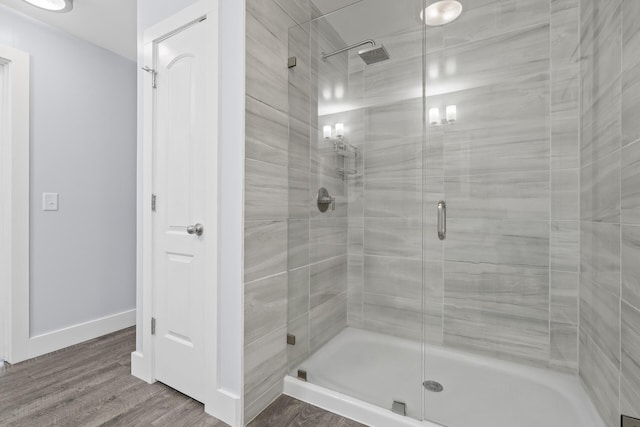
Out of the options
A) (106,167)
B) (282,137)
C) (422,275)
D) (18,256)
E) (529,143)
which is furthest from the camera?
(106,167)

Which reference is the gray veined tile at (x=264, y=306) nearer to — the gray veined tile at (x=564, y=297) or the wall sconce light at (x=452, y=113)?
the wall sconce light at (x=452, y=113)

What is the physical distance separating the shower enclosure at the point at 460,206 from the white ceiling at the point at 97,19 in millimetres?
1391

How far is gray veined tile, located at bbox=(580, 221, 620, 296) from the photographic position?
122cm

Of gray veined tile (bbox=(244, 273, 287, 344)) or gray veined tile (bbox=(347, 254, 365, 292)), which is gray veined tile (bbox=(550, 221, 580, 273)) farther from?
gray veined tile (bbox=(244, 273, 287, 344))

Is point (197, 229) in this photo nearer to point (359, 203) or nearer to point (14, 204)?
point (359, 203)

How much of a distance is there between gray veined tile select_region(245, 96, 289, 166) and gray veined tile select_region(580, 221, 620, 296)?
152 cm

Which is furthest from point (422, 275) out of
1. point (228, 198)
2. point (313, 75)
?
point (313, 75)

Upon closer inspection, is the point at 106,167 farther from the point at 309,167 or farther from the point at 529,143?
the point at 529,143

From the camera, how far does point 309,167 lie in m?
1.83

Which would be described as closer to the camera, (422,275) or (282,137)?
(422,275)

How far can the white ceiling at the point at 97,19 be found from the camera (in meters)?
2.11

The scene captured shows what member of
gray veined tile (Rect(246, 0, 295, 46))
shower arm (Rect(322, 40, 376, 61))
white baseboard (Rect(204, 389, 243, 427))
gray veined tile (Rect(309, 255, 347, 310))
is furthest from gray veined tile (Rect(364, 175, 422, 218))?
white baseboard (Rect(204, 389, 243, 427))

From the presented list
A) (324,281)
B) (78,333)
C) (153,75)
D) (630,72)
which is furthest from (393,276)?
(78,333)

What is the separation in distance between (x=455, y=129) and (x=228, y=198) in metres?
1.19
